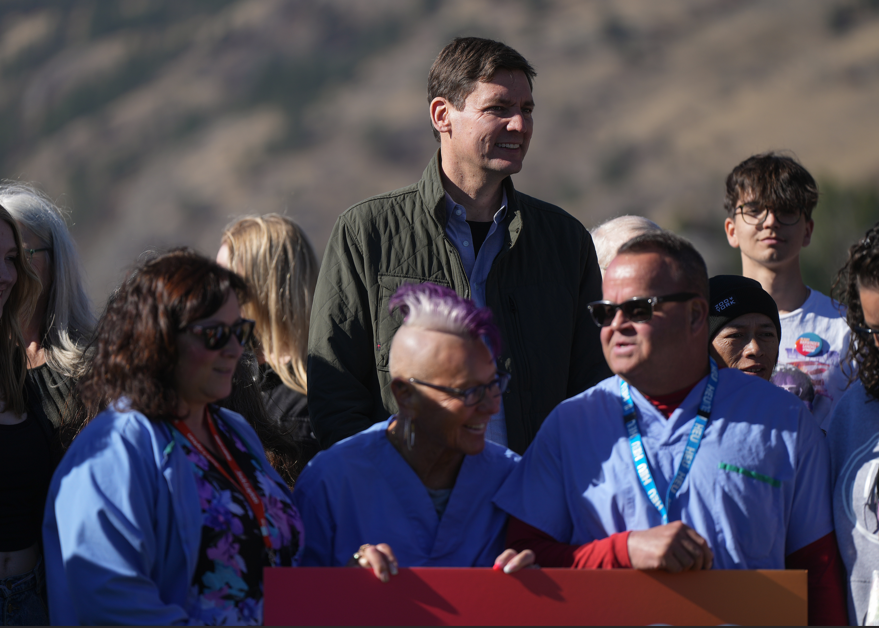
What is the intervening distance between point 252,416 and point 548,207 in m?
1.38

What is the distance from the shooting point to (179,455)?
229 centimetres

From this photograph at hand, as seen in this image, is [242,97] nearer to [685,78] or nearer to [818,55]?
[685,78]

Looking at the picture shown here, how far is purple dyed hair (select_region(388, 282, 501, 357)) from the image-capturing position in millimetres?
2607

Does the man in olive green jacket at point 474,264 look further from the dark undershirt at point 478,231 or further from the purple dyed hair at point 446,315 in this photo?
the purple dyed hair at point 446,315

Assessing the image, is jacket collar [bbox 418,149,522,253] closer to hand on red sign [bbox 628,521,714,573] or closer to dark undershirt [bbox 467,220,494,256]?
dark undershirt [bbox 467,220,494,256]

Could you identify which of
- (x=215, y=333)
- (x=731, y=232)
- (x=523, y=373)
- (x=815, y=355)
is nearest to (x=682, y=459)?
(x=523, y=373)

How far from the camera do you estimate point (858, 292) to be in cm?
275

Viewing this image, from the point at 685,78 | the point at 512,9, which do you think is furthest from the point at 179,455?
the point at 512,9

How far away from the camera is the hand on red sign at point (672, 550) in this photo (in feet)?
7.72

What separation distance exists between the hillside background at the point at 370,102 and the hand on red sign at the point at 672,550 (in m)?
32.8

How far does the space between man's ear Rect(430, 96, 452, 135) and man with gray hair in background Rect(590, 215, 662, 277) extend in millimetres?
937

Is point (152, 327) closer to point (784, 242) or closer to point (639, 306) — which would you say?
point (639, 306)

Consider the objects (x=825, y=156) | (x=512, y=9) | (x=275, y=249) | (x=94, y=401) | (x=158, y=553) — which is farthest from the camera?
(x=512, y=9)

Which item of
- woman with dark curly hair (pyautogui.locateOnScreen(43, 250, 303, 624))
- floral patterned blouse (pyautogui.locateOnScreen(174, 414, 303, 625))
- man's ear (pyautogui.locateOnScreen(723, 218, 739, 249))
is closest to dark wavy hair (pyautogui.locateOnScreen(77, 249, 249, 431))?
woman with dark curly hair (pyautogui.locateOnScreen(43, 250, 303, 624))
